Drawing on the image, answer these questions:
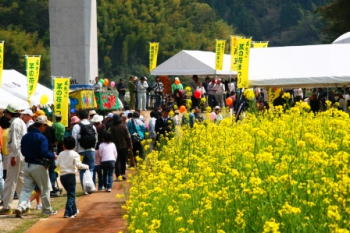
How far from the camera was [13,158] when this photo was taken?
44.9 feet

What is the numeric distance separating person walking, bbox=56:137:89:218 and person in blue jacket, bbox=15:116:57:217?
0.78 feet

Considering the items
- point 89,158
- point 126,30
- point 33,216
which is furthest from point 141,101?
point 126,30

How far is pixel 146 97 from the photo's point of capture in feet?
107

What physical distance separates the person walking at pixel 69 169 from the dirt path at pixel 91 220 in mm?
220

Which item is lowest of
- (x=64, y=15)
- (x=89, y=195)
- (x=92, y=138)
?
(x=89, y=195)

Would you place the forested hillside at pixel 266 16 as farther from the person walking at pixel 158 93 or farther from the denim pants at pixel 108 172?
the denim pants at pixel 108 172

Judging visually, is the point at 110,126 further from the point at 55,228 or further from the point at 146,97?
the point at 146,97

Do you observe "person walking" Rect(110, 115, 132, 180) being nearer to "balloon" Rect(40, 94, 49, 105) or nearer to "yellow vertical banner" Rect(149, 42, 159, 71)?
"balloon" Rect(40, 94, 49, 105)

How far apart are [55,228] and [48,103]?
40.9ft

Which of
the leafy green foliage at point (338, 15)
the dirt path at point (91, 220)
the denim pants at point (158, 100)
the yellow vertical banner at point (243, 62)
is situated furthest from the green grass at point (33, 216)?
the leafy green foliage at point (338, 15)

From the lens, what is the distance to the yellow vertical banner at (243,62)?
19.8 meters

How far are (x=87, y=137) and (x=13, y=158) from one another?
2.38 m

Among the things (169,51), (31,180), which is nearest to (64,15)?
(31,180)

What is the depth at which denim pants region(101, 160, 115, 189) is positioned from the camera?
16125mm
